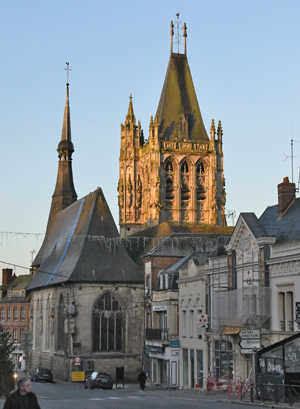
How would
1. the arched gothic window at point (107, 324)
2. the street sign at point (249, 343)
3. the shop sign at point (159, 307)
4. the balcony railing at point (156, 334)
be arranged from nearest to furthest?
the street sign at point (249, 343) → the balcony railing at point (156, 334) → the shop sign at point (159, 307) → the arched gothic window at point (107, 324)

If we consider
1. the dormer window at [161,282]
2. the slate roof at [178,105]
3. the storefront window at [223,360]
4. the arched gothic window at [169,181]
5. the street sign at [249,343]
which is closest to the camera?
the street sign at [249,343]

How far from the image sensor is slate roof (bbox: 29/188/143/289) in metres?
54.7

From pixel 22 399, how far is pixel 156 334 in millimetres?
36279

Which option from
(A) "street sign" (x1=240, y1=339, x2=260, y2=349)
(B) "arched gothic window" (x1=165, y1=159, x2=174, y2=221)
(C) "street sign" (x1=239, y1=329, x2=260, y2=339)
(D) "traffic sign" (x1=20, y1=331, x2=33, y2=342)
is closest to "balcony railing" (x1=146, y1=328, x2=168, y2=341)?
(A) "street sign" (x1=240, y1=339, x2=260, y2=349)

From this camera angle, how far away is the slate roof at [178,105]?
313ft

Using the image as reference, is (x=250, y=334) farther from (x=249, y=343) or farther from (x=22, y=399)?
(x=22, y=399)

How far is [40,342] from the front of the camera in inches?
2500

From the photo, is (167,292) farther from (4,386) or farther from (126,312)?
(4,386)

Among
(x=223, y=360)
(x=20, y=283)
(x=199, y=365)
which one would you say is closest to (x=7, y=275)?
(x=20, y=283)

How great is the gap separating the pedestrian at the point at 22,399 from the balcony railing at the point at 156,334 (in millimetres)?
34125

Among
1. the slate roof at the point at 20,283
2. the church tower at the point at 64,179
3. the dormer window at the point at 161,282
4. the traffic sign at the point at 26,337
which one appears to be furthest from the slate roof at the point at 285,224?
the slate roof at the point at 20,283

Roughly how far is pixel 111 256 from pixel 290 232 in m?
25.8

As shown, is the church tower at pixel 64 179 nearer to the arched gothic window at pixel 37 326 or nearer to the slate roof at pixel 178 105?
the arched gothic window at pixel 37 326

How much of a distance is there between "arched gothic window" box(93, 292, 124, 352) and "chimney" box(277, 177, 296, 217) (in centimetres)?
2269
